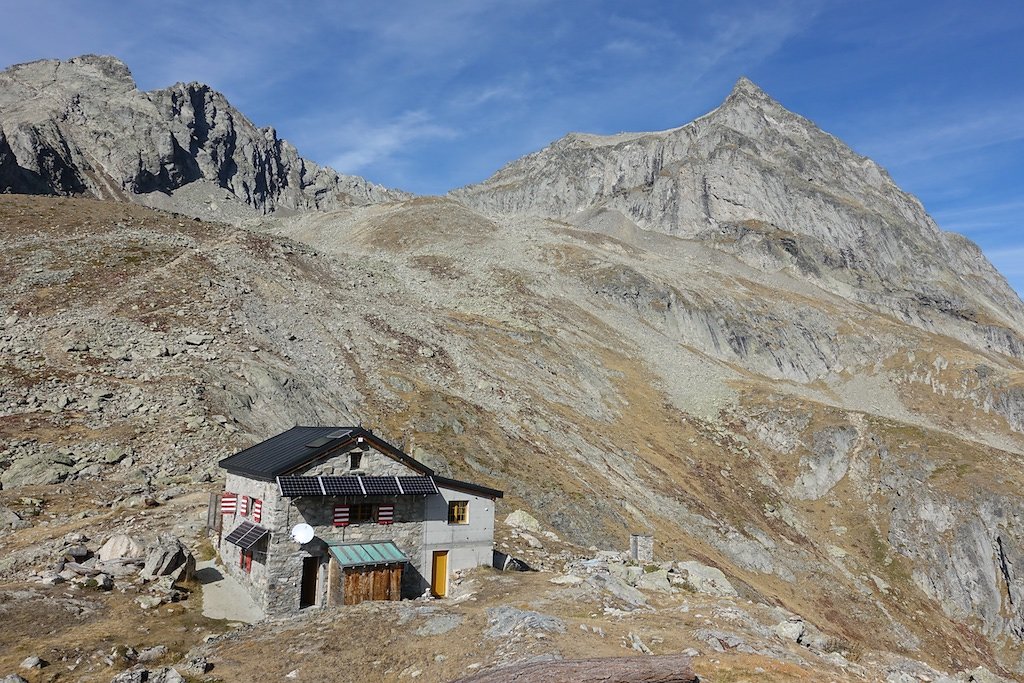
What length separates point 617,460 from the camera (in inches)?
2192

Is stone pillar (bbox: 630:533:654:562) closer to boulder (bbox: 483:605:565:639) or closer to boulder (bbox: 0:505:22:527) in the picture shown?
boulder (bbox: 483:605:565:639)

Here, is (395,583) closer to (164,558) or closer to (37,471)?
(164,558)

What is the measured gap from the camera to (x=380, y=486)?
25656mm

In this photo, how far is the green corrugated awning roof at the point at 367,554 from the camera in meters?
23.6

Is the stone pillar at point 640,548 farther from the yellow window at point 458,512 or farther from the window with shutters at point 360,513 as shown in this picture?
the window with shutters at point 360,513

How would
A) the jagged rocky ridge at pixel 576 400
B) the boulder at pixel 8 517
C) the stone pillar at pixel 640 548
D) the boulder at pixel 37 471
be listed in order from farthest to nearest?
1. the jagged rocky ridge at pixel 576 400
2. the stone pillar at pixel 640 548
3. the boulder at pixel 37 471
4. the boulder at pixel 8 517

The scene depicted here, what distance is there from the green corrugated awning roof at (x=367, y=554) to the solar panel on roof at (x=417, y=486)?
225 cm

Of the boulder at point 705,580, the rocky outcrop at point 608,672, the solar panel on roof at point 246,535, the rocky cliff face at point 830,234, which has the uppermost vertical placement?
the rocky cliff face at point 830,234

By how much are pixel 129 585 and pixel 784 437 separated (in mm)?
65510

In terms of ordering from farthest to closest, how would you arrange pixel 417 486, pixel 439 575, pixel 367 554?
1. pixel 439 575
2. pixel 417 486
3. pixel 367 554

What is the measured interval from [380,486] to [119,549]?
10064mm

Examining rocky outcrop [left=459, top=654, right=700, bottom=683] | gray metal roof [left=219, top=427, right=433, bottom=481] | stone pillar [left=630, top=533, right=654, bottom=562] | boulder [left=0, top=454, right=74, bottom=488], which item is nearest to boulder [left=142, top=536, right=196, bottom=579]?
gray metal roof [left=219, top=427, right=433, bottom=481]

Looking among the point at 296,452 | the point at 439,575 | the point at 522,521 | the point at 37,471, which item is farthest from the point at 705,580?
the point at 37,471

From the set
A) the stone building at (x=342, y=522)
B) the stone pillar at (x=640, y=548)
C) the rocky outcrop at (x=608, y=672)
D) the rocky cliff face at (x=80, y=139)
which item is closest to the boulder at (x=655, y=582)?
the stone pillar at (x=640, y=548)
